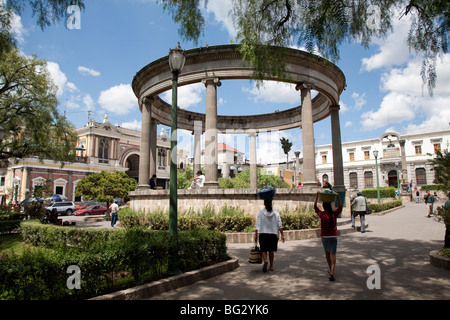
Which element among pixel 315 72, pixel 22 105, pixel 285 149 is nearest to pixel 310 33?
pixel 315 72

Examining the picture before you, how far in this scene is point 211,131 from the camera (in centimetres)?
1368

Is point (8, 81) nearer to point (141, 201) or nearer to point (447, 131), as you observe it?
point (141, 201)

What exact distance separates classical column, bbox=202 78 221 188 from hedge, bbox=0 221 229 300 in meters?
5.76

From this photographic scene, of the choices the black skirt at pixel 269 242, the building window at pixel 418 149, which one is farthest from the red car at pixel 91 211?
the building window at pixel 418 149

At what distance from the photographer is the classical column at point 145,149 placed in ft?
52.4

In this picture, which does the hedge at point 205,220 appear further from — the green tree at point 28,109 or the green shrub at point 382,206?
the green shrub at point 382,206

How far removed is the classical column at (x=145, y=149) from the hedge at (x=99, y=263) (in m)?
8.60

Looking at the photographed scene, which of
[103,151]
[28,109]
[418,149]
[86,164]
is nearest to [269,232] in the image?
[28,109]

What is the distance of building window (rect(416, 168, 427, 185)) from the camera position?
56562mm

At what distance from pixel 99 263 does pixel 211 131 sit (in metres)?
9.40

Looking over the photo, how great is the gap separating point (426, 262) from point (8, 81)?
2153 centimetres

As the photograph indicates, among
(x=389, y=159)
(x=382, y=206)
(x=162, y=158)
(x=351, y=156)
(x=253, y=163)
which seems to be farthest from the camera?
(x=351, y=156)

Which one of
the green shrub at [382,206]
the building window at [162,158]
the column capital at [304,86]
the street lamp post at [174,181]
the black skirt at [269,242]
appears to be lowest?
Result: the green shrub at [382,206]

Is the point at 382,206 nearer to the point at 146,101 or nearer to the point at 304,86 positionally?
the point at 304,86
